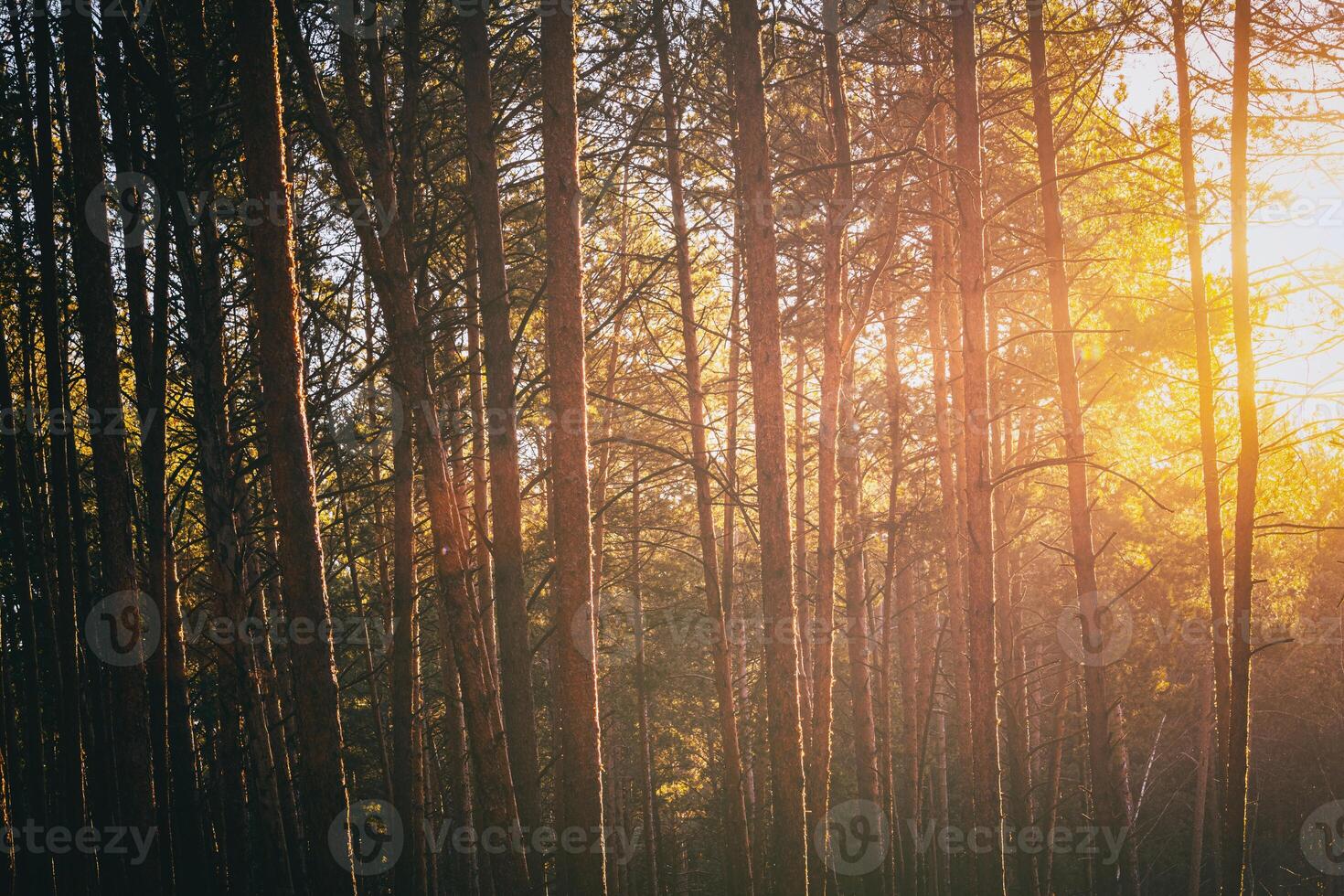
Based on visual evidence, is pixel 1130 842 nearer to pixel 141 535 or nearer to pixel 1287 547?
pixel 1287 547

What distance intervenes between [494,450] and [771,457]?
2.42 m

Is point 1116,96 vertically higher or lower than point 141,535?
higher

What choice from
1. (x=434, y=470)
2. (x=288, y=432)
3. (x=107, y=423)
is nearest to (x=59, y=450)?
(x=107, y=423)

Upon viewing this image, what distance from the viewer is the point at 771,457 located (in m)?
7.08

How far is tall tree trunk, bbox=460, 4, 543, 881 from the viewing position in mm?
7281

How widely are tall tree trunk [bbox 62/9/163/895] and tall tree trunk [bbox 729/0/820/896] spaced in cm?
566

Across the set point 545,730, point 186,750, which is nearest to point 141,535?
point 186,750

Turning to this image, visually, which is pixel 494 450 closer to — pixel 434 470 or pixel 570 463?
pixel 434 470

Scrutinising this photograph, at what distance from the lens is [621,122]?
10281 mm

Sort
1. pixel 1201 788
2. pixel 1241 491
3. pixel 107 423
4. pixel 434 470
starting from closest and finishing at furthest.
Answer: pixel 434 470
pixel 107 423
pixel 1241 491
pixel 1201 788

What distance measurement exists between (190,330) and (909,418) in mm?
13026

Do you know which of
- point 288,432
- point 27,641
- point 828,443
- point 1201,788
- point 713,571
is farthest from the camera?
point 1201,788

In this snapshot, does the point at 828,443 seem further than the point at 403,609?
Yes

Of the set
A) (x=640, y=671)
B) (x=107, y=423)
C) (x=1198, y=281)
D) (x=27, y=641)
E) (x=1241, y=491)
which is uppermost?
(x=1198, y=281)
